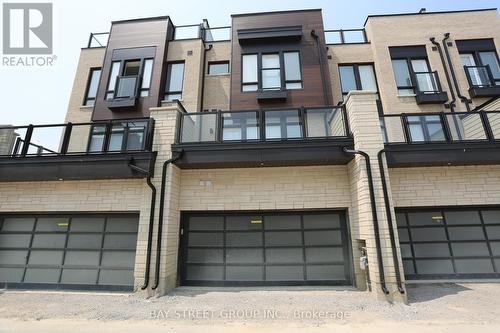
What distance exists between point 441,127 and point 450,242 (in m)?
3.32

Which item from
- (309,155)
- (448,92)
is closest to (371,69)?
(448,92)

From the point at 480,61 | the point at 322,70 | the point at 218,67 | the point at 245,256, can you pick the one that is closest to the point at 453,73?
the point at 480,61

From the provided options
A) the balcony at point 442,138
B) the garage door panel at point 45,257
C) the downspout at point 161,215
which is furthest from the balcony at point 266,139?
the garage door panel at point 45,257

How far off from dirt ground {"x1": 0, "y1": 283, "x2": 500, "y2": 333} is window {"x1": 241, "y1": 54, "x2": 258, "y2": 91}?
749 cm

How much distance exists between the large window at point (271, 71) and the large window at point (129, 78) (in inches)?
170

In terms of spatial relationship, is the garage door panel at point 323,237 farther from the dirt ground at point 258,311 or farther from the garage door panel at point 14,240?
the garage door panel at point 14,240

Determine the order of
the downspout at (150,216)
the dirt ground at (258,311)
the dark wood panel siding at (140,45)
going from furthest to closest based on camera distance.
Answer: the dark wood panel siding at (140,45)
the downspout at (150,216)
the dirt ground at (258,311)

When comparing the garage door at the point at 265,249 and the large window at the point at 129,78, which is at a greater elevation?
the large window at the point at 129,78

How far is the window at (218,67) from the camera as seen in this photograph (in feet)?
37.7

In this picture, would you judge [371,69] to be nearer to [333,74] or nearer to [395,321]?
[333,74]

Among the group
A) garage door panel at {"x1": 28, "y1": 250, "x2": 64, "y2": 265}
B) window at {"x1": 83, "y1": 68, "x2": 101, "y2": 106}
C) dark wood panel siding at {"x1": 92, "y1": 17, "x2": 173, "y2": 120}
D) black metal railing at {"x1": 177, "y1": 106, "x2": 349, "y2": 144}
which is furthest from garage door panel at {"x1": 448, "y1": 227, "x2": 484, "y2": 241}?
window at {"x1": 83, "y1": 68, "x2": 101, "y2": 106}

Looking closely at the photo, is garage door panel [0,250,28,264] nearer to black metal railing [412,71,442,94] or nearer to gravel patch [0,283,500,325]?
gravel patch [0,283,500,325]

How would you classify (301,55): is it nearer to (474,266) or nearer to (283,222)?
(283,222)

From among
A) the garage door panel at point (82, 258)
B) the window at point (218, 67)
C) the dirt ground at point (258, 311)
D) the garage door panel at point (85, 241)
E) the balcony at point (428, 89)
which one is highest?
the window at point (218, 67)
